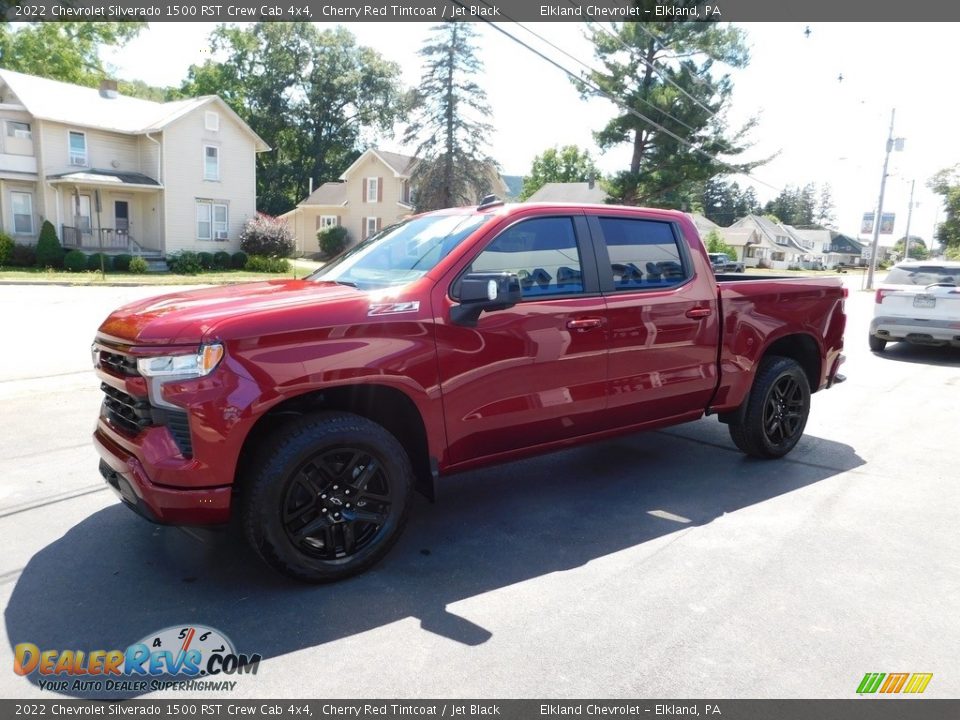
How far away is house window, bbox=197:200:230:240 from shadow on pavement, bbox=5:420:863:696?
33.9 meters

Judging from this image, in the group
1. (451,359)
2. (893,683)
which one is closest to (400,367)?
(451,359)

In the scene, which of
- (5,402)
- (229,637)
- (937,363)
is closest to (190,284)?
(5,402)

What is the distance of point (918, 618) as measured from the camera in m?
3.47

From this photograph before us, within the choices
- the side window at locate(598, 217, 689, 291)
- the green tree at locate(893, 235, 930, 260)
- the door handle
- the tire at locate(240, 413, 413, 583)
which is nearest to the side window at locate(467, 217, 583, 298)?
the door handle

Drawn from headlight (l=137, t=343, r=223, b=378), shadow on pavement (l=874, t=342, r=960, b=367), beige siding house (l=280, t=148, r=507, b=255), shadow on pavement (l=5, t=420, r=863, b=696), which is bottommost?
shadow on pavement (l=5, t=420, r=863, b=696)

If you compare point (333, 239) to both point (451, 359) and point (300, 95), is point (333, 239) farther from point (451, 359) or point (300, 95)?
point (451, 359)

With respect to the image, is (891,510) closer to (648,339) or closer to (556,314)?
(648,339)

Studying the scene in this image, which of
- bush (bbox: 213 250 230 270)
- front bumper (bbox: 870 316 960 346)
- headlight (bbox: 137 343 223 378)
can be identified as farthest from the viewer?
bush (bbox: 213 250 230 270)

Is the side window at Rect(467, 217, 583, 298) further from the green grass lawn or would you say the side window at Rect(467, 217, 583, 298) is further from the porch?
the porch

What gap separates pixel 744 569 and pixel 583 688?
1.50m

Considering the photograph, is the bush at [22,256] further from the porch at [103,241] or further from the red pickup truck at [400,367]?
the red pickup truck at [400,367]

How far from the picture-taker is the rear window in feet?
38.0

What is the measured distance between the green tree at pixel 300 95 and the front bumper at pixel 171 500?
57030 mm

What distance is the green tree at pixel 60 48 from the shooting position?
45.9 metres
